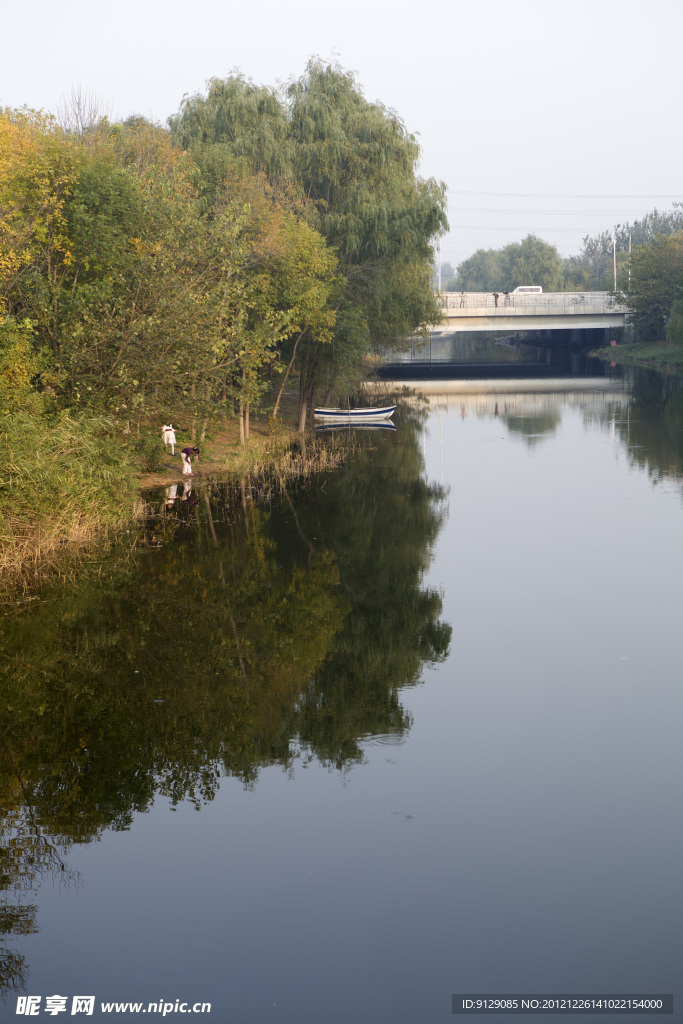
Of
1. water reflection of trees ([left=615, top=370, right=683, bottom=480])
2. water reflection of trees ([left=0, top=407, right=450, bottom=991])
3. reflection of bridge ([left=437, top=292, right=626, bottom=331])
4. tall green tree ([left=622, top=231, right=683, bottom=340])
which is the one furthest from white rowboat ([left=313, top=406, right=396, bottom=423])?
tall green tree ([left=622, top=231, right=683, bottom=340])

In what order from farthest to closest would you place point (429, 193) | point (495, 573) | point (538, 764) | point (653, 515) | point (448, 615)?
point (429, 193)
point (653, 515)
point (495, 573)
point (448, 615)
point (538, 764)

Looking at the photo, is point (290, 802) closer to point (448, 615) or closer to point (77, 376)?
point (448, 615)

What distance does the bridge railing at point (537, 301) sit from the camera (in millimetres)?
85500

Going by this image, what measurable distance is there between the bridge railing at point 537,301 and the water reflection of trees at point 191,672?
68.9 m

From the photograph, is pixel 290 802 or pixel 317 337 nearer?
pixel 290 802

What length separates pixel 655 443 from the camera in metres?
34.6

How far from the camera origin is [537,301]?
87.9 m

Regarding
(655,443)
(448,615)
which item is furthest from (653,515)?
(655,443)

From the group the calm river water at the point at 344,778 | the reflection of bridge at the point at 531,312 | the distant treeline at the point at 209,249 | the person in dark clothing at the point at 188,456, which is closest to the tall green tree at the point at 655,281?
the reflection of bridge at the point at 531,312

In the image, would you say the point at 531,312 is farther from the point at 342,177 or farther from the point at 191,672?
the point at 191,672

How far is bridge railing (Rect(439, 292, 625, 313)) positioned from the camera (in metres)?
Answer: 85.5

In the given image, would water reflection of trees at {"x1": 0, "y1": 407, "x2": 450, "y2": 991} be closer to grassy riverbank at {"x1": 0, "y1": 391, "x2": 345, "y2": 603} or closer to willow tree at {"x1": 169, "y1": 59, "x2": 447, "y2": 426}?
grassy riverbank at {"x1": 0, "y1": 391, "x2": 345, "y2": 603}

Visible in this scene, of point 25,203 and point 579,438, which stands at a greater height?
point 25,203

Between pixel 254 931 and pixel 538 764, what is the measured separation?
3.56m
